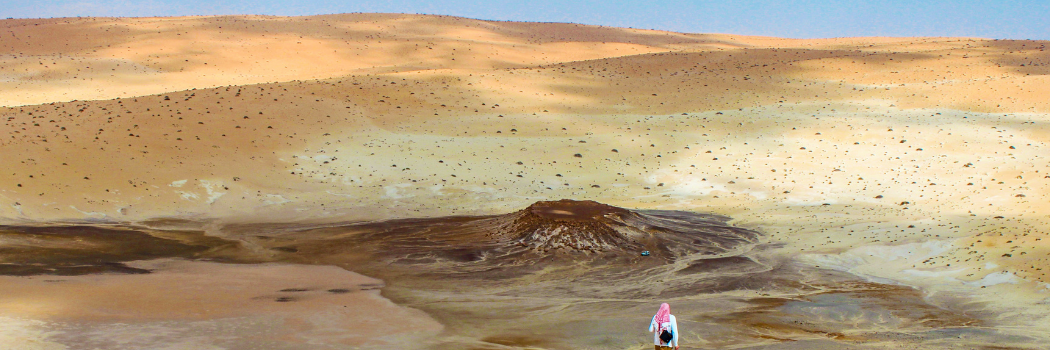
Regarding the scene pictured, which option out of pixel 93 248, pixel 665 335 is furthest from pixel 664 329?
pixel 93 248

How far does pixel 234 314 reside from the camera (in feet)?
30.6

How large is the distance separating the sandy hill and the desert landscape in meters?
0.09

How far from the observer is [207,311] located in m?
9.41

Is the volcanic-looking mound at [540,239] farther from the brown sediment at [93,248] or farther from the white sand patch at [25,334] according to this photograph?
the white sand patch at [25,334]

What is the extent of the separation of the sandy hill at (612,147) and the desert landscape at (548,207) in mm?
86

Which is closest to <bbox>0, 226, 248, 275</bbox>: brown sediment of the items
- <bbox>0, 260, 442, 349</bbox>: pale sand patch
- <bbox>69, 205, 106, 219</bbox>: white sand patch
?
<bbox>0, 260, 442, 349</bbox>: pale sand patch

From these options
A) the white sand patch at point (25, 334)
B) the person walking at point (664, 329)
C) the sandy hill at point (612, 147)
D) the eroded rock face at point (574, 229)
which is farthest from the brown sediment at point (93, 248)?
the person walking at point (664, 329)

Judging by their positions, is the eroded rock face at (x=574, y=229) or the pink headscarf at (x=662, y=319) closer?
the pink headscarf at (x=662, y=319)

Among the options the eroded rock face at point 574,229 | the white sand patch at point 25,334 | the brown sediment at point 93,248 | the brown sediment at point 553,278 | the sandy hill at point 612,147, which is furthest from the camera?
the sandy hill at point 612,147

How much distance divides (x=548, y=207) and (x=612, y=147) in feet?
23.2

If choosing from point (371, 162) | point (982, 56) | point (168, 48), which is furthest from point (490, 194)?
A: point (168, 48)

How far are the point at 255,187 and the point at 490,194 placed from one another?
4495mm

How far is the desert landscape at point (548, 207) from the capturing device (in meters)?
9.35

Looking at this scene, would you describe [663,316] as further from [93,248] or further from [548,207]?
[93,248]
